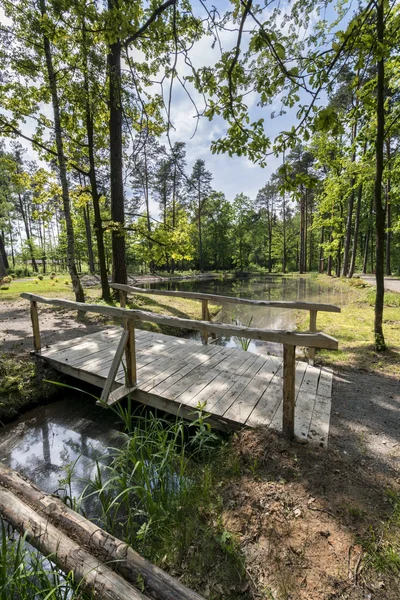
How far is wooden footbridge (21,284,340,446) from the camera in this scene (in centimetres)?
257

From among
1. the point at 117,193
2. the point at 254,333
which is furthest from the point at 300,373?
the point at 117,193

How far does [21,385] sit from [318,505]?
4067mm

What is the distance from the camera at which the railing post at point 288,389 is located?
243cm

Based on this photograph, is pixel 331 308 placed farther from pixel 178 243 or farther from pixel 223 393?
pixel 178 243

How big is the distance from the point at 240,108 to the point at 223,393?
316 cm

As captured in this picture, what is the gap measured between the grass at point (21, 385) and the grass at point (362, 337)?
455 centimetres

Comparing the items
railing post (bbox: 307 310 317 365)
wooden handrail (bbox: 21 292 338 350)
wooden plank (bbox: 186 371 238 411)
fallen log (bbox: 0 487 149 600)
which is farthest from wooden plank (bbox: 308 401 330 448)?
fallen log (bbox: 0 487 149 600)

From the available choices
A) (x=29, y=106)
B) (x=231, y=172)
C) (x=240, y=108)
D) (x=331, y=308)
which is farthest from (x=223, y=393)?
(x=29, y=106)

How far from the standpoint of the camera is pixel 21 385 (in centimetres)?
399

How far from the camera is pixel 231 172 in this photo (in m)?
3.69

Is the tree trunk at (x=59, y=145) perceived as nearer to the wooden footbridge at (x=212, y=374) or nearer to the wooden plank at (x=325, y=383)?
the wooden footbridge at (x=212, y=374)

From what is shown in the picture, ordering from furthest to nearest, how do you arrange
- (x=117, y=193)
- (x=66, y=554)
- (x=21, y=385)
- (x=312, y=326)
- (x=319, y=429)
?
(x=117, y=193), (x=312, y=326), (x=21, y=385), (x=319, y=429), (x=66, y=554)

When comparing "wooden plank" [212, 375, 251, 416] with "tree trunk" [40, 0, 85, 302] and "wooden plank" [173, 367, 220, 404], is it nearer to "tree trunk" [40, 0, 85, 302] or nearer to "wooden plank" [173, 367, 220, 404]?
"wooden plank" [173, 367, 220, 404]

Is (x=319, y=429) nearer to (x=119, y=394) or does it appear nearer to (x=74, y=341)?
(x=119, y=394)
